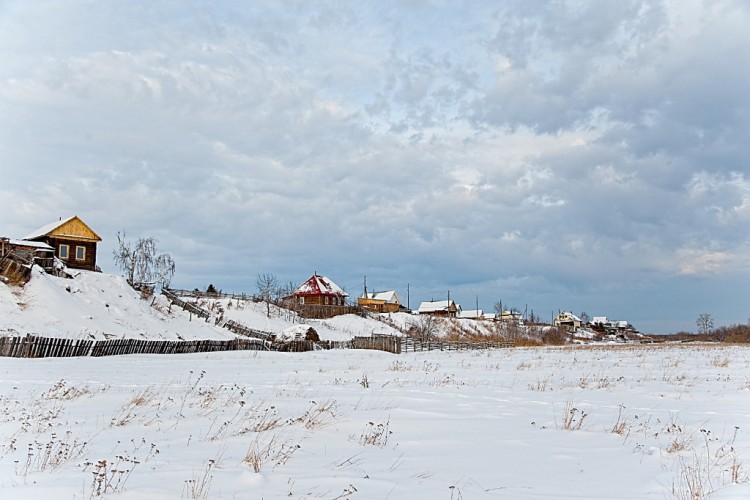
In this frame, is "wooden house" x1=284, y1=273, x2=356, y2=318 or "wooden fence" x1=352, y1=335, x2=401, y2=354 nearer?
"wooden fence" x1=352, y1=335, x2=401, y2=354

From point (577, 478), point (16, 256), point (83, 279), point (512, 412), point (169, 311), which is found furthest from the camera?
point (169, 311)

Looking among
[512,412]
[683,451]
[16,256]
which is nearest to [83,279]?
[16,256]

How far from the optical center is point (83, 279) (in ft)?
136

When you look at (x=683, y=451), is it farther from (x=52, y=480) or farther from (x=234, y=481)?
(x=52, y=480)

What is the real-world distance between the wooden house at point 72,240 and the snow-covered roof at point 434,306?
84737 millimetres

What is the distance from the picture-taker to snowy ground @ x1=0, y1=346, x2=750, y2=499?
506 cm

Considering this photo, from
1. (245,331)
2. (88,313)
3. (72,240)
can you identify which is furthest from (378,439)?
(72,240)

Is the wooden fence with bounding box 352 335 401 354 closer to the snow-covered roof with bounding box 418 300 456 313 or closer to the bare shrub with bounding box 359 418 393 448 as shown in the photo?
the bare shrub with bounding box 359 418 393 448

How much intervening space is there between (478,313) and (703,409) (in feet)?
415

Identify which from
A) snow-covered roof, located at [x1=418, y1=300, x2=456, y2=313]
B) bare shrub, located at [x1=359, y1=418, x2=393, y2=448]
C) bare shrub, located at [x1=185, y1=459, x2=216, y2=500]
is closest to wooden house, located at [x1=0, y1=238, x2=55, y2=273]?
bare shrub, located at [x1=359, y1=418, x2=393, y2=448]

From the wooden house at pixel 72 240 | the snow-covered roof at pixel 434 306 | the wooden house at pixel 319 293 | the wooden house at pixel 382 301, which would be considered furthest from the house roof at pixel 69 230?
the snow-covered roof at pixel 434 306

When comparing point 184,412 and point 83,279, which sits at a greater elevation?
point 83,279

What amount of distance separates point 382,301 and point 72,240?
71.7 metres

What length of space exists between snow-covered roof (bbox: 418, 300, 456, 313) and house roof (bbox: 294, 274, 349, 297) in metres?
42.8
